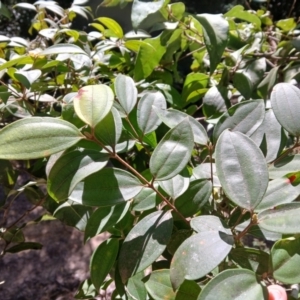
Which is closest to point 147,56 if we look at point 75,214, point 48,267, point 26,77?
point 26,77

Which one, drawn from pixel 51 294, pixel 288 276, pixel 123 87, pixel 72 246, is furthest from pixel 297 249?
pixel 72 246

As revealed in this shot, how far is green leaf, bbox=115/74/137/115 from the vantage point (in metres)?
0.45

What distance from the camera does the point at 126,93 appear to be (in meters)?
0.46

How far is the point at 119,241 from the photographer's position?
442mm

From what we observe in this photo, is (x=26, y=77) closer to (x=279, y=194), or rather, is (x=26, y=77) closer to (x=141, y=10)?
(x=141, y=10)

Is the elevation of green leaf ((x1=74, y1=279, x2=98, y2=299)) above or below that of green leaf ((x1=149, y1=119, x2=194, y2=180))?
below

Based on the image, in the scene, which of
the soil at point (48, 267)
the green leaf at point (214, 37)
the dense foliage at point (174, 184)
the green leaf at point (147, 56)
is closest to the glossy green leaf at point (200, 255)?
the dense foliage at point (174, 184)

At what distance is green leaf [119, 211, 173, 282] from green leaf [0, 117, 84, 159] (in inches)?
4.4

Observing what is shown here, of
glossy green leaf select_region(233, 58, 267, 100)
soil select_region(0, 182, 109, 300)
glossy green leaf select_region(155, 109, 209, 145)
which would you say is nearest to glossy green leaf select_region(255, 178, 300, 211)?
glossy green leaf select_region(155, 109, 209, 145)

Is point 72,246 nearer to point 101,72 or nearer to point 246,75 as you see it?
point 101,72

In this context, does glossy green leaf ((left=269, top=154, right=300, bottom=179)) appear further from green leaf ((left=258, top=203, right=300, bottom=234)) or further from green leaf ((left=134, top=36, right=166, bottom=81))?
green leaf ((left=134, top=36, right=166, bottom=81))

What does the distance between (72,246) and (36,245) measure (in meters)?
1.45

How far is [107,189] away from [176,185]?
0.26 feet

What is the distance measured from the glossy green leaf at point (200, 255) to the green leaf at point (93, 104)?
0.13 meters
